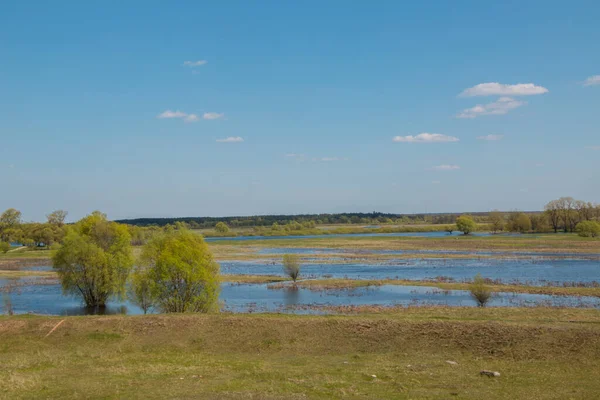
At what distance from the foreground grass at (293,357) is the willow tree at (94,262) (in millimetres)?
19425

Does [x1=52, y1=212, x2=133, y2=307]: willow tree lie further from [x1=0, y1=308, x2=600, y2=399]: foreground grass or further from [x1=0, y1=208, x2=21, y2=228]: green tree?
[x1=0, y1=208, x2=21, y2=228]: green tree

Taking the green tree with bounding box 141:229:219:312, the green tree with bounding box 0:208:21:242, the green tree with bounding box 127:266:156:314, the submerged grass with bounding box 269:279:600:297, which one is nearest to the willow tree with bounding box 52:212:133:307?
the green tree with bounding box 127:266:156:314

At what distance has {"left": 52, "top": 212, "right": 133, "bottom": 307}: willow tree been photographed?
4688 cm

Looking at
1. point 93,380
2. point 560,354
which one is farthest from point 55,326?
point 560,354

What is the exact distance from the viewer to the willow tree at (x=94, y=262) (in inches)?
1845

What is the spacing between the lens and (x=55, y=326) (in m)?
26.4

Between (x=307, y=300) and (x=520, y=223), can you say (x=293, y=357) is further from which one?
(x=520, y=223)

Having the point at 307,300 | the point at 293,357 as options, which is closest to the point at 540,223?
the point at 307,300

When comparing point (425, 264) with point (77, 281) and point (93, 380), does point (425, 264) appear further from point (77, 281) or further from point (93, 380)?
point (93, 380)

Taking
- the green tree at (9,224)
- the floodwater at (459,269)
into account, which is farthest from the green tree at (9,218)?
the floodwater at (459,269)

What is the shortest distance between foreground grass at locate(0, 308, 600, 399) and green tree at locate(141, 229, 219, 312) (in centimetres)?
815

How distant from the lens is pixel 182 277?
35812 mm

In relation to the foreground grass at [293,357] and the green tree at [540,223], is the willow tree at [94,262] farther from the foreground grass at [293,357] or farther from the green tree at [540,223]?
the green tree at [540,223]

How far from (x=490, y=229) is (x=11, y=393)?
198 metres
